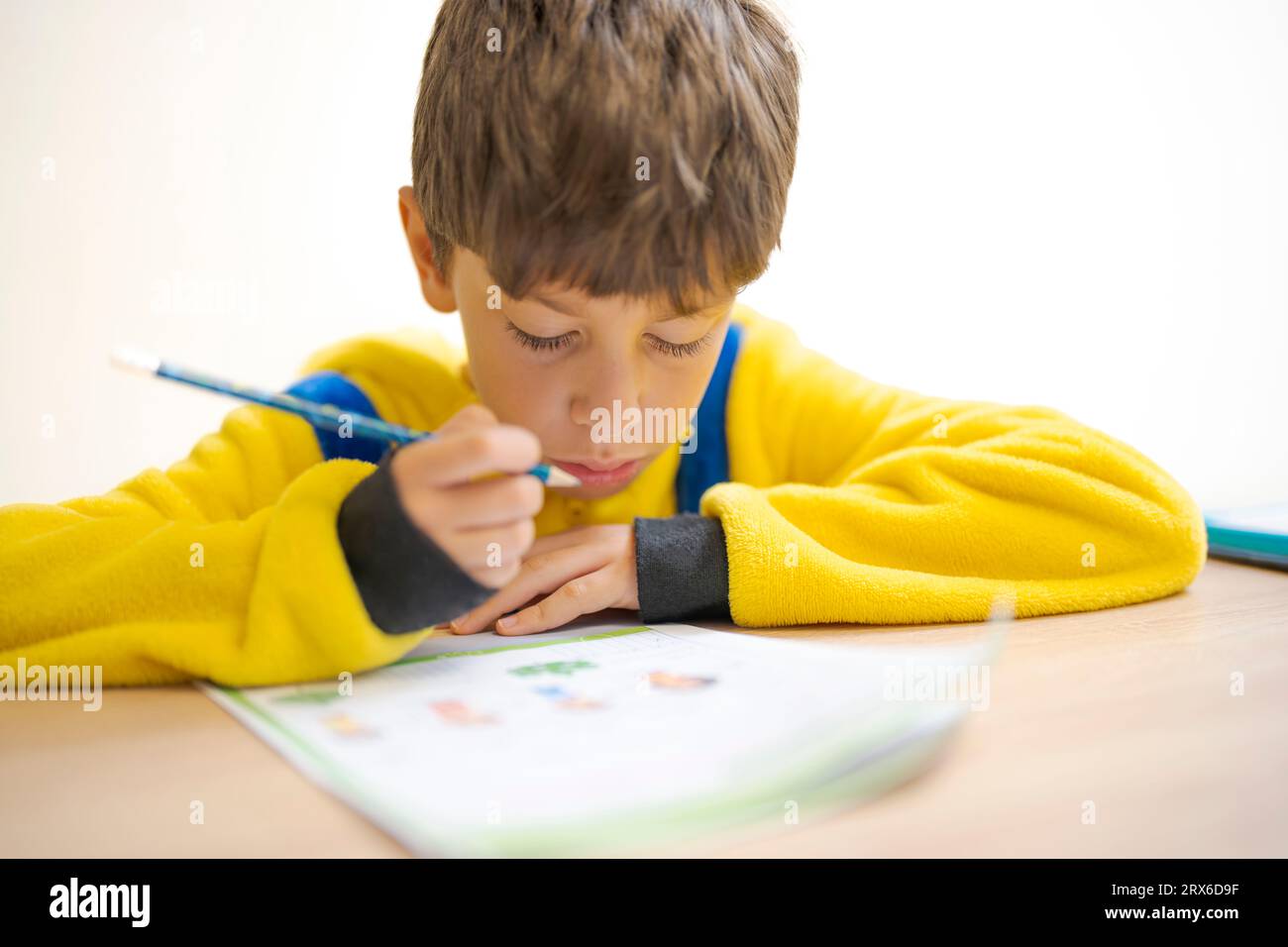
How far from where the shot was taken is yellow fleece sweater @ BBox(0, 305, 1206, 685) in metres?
0.61

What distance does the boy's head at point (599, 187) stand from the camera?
714 millimetres

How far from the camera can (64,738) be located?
1.75ft

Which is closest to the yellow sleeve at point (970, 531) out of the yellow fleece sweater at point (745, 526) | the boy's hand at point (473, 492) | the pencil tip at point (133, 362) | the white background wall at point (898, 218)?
the yellow fleece sweater at point (745, 526)

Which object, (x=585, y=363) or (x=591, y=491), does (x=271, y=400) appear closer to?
(x=585, y=363)

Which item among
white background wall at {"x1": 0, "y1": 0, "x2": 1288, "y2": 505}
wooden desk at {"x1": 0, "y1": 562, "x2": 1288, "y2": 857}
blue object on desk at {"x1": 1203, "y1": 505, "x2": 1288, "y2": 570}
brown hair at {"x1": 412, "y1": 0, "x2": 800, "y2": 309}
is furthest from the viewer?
white background wall at {"x1": 0, "y1": 0, "x2": 1288, "y2": 505}

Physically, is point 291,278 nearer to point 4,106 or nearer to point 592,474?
point 4,106

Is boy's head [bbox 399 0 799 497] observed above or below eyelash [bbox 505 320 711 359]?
above

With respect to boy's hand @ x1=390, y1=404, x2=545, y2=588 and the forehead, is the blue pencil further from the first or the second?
the forehead

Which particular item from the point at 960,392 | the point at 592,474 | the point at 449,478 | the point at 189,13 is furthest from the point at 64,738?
the point at 960,392

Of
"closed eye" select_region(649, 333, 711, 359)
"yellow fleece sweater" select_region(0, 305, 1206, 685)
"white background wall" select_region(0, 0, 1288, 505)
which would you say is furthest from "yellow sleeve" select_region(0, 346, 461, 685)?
"white background wall" select_region(0, 0, 1288, 505)

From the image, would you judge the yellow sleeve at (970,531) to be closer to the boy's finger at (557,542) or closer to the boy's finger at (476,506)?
the boy's finger at (557,542)

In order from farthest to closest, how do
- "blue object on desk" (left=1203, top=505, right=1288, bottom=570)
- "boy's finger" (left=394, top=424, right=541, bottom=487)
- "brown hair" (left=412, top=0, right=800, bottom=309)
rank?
"blue object on desk" (left=1203, top=505, right=1288, bottom=570) < "brown hair" (left=412, top=0, right=800, bottom=309) < "boy's finger" (left=394, top=424, right=541, bottom=487)

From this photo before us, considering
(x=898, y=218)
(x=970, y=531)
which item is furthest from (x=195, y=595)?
(x=898, y=218)
